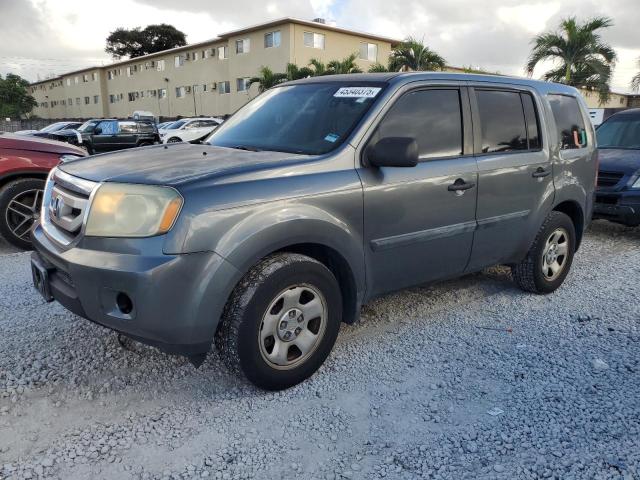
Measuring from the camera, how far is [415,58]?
92.4 feet

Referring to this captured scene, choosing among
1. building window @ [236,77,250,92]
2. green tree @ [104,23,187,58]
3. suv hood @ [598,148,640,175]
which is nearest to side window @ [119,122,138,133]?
building window @ [236,77,250,92]

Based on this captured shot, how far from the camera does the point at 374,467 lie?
2.40 metres

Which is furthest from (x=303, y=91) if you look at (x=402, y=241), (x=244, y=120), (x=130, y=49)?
(x=130, y=49)

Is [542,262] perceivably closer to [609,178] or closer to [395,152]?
[395,152]

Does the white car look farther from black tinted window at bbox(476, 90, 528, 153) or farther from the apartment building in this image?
black tinted window at bbox(476, 90, 528, 153)

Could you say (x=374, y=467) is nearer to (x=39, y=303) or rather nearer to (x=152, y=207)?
(x=152, y=207)

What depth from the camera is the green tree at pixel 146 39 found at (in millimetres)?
64000

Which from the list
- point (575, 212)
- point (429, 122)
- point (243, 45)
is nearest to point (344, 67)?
point (243, 45)

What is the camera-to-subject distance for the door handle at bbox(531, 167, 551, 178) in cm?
416

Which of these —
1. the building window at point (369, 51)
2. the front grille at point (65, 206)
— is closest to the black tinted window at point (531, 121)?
the front grille at point (65, 206)

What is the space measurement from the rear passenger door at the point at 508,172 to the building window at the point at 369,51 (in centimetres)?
3400

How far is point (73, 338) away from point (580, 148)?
14.7 feet

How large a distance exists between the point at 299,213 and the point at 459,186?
133 cm

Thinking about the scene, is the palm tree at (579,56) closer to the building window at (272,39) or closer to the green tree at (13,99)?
the building window at (272,39)
